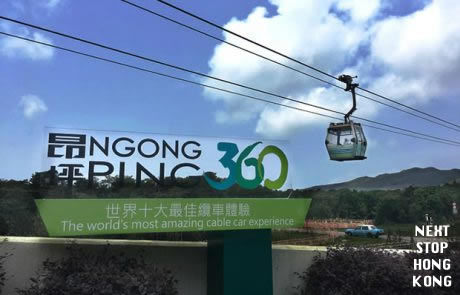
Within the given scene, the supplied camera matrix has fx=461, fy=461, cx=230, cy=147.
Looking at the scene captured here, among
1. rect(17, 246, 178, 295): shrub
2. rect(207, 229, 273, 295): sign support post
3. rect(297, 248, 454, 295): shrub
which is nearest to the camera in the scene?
rect(17, 246, 178, 295): shrub

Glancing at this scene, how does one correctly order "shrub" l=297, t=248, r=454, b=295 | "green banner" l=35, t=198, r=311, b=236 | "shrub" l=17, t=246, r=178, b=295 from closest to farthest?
"shrub" l=17, t=246, r=178, b=295 → "green banner" l=35, t=198, r=311, b=236 → "shrub" l=297, t=248, r=454, b=295

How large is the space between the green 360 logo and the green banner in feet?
1.06

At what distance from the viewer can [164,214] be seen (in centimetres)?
702

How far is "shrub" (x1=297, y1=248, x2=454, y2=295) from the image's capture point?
8.24 meters

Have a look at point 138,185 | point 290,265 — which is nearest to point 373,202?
point 290,265

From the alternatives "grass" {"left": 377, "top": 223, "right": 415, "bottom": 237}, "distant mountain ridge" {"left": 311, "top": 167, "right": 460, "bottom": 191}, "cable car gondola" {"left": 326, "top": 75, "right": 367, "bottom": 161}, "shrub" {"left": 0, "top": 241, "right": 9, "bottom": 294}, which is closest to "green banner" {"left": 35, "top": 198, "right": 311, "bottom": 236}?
"shrub" {"left": 0, "top": 241, "right": 9, "bottom": 294}

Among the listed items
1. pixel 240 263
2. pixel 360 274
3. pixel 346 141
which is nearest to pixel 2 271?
pixel 240 263

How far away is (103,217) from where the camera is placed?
659cm

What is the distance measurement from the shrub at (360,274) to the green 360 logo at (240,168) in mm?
1913

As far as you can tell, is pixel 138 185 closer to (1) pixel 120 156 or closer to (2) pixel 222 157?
(1) pixel 120 156

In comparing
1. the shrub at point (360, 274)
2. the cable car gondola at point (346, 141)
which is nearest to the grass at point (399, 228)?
the cable car gondola at point (346, 141)

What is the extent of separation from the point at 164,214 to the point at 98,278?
148 centimetres

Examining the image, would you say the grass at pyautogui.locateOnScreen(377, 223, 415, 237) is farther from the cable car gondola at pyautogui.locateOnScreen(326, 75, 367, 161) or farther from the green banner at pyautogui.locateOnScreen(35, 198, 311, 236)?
the green banner at pyautogui.locateOnScreen(35, 198, 311, 236)

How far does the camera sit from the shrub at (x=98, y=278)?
226 inches
